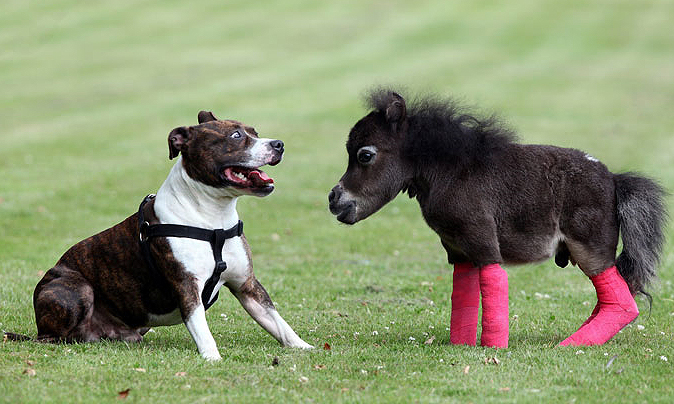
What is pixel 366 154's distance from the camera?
7.39 metres

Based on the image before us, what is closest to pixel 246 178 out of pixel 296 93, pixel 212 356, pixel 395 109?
pixel 395 109

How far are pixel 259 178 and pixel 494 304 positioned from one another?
7.02 ft

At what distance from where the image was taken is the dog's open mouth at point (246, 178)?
716 centimetres

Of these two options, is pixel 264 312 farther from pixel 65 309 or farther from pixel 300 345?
pixel 65 309

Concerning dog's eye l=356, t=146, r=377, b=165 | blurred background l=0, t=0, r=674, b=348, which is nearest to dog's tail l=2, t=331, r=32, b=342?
blurred background l=0, t=0, r=674, b=348

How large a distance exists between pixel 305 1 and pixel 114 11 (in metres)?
8.76

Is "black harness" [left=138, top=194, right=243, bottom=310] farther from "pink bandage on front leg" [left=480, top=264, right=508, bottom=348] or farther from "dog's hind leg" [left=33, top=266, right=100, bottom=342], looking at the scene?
"pink bandage on front leg" [left=480, top=264, right=508, bottom=348]

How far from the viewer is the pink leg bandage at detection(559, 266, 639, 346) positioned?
750 cm

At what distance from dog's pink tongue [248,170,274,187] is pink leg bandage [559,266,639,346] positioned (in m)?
2.77

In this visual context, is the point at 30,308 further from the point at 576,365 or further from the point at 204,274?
the point at 576,365

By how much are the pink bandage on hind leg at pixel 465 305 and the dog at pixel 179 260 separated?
1.30m

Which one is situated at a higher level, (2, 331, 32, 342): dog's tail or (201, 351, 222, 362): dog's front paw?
(201, 351, 222, 362): dog's front paw

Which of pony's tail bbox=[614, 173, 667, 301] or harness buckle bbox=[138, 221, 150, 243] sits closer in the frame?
harness buckle bbox=[138, 221, 150, 243]

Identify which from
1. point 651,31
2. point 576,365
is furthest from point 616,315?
point 651,31
